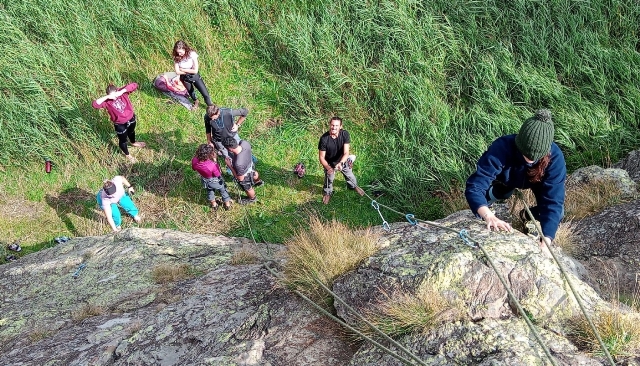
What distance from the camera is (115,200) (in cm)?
729

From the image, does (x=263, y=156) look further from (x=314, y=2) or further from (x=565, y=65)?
(x=565, y=65)

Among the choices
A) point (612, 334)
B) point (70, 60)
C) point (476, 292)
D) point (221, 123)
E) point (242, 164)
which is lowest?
point (612, 334)

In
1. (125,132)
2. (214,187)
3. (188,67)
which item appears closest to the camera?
(214,187)

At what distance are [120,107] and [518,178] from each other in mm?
6409

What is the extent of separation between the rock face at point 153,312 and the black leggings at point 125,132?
215 centimetres

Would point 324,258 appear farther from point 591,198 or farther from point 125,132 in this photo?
point 125,132

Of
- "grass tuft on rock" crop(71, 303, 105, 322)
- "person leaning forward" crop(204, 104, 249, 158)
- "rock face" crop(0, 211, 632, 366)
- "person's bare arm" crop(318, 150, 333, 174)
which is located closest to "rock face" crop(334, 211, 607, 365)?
"rock face" crop(0, 211, 632, 366)

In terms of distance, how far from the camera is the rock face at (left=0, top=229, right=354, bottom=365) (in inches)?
146

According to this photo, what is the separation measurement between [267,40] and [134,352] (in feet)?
22.1

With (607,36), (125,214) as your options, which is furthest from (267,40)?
(607,36)

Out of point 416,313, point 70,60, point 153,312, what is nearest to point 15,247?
point 70,60

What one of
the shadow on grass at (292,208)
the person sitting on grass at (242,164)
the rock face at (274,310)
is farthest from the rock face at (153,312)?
the person sitting on grass at (242,164)

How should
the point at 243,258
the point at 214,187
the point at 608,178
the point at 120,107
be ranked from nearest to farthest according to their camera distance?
the point at 243,258
the point at 608,178
the point at 214,187
the point at 120,107

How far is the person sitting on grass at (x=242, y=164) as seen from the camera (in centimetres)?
711
